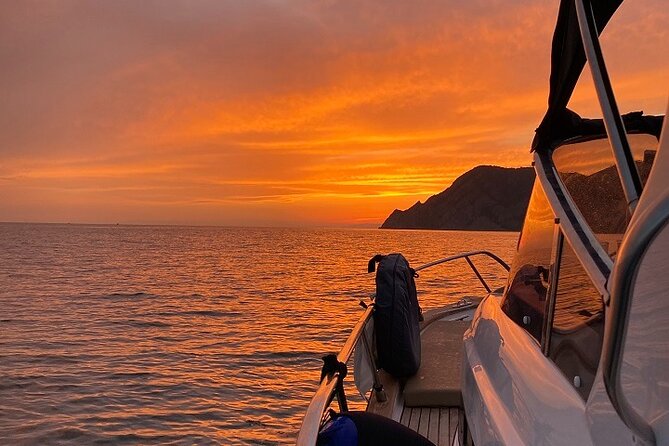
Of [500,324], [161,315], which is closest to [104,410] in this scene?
[500,324]

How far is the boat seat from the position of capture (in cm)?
560

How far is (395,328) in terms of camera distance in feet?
19.4

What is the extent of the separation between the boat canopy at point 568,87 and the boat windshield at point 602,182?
0.08 metres

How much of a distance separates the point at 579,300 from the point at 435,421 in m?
3.59

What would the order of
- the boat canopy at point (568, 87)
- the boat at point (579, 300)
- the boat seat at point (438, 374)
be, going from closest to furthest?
1. the boat at point (579, 300)
2. the boat canopy at point (568, 87)
3. the boat seat at point (438, 374)

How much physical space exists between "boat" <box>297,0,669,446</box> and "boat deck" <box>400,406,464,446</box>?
156cm

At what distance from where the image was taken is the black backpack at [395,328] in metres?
5.87

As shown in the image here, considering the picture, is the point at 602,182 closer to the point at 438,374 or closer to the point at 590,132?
the point at 590,132

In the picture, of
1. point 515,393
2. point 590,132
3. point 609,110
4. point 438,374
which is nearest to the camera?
point 609,110

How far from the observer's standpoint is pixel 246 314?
21.7 meters

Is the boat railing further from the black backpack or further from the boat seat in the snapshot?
the black backpack

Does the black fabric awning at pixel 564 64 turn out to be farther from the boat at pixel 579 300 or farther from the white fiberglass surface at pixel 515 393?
the white fiberglass surface at pixel 515 393

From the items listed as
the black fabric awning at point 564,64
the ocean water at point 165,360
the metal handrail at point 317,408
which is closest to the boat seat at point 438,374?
the metal handrail at point 317,408

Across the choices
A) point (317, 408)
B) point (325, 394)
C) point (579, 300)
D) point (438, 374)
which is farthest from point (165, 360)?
point (579, 300)
